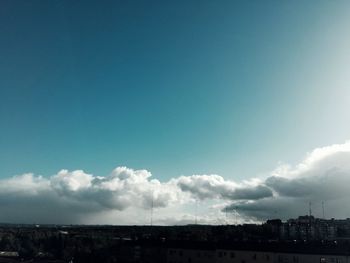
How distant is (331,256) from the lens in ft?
228

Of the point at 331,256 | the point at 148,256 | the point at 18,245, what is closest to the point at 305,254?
the point at 331,256

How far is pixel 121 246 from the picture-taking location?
10212 centimetres

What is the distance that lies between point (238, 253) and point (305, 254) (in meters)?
12.4

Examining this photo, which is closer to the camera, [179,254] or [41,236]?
[179,254]

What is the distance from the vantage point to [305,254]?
72.1 m

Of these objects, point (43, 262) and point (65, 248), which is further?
point (65, 248)

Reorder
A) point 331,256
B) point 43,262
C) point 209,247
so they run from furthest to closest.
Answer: point 43,262 → point 209,247 → point 331,256

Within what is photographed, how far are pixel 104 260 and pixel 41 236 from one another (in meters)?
96.1

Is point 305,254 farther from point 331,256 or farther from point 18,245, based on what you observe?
point 18,245

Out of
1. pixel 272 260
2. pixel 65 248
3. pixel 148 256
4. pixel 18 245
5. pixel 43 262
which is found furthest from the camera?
pixel 18 245

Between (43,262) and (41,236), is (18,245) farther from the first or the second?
(43,262)

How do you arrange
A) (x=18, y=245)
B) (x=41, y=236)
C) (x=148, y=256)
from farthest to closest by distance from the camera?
(x=41, y=236)
(x=18, y=245)
(x=148, y=256)

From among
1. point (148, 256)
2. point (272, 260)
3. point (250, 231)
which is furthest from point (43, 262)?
point (250, 231)

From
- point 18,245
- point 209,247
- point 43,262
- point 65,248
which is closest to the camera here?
point 209,247
